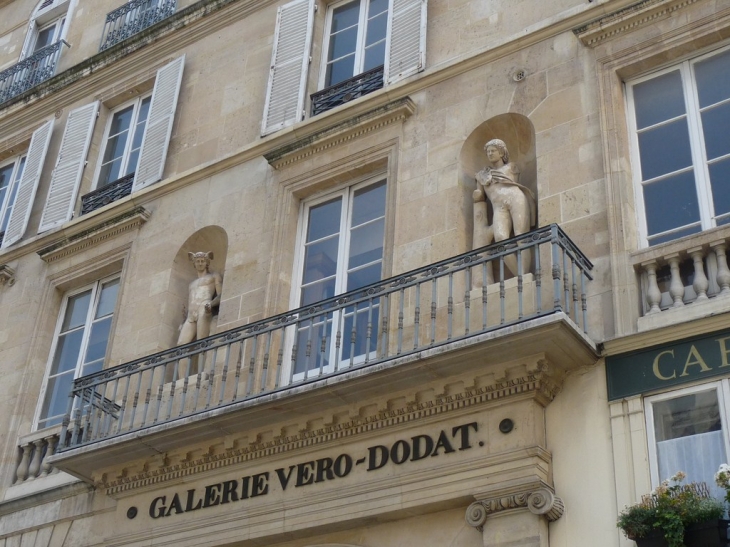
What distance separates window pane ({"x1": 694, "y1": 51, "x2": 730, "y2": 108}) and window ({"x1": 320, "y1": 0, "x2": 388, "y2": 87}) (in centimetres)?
378

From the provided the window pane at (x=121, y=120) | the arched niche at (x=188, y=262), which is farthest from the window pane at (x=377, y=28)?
the window pane at (x=121, y=120)

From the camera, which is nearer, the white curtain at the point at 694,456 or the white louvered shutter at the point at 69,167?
the white curtain at the point at 694,456

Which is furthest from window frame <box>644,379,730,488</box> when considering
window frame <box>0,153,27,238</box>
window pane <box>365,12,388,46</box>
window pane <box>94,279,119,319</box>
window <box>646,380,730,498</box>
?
window frame <box>0,153,27,238</box>

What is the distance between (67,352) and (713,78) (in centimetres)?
772

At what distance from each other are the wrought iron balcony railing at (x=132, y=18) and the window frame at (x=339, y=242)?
4.55m

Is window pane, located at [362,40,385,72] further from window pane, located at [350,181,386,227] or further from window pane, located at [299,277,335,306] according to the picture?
window pane, located at [299,277,335,306]

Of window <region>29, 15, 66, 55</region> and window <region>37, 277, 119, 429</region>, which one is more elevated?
window <region>29, 15, 66, 55</region>

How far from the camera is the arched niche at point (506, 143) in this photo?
10.4 m

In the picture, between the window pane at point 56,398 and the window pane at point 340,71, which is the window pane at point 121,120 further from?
the window pane at point 56,398

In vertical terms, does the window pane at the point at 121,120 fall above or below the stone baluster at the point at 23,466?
above

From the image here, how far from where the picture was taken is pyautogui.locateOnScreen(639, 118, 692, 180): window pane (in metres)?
9.42

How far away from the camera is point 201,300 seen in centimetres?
1190

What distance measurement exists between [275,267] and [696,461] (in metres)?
4.92

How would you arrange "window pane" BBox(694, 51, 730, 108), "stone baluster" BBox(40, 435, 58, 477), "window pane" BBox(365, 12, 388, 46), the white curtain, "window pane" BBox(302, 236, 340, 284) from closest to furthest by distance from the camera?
1. the white curtain
2. "window pane" BBox(694, 51, 730, 108)
3. "window pane" BBox(302, 236, 340, 284)
4. "stone baluster" BBox(40, 435, 58, 477)
5. "window pane" BBox(365, 12, 388, 46)
